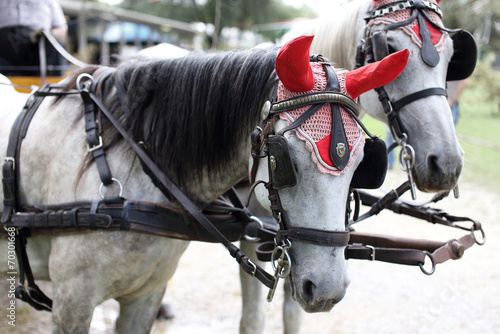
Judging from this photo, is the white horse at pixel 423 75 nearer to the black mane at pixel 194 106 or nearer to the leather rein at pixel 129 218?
the leather rein at pixel 129 218

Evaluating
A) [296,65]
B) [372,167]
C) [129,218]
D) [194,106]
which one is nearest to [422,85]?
[372,167]

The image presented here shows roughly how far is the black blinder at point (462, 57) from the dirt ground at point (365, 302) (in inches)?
31.8

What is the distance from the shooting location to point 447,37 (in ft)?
6.66

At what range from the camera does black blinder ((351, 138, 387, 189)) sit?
4.63 feet

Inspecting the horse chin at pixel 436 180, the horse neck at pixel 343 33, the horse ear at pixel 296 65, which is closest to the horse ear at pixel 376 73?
the horse ear at pixel 296 65

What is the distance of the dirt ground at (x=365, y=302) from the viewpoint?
3.29 metres

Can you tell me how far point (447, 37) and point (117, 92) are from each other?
4.89ft

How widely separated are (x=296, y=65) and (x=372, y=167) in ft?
1.37

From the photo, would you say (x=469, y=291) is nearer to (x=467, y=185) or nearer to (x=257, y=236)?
(x=257, y=236)

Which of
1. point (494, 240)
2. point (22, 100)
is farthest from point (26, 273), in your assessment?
point (494, 240)

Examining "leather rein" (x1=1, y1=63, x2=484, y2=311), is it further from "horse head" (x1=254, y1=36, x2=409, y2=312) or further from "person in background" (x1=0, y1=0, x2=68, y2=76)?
"person in background" (x1=0, y1=0, x2=68, y2=76)

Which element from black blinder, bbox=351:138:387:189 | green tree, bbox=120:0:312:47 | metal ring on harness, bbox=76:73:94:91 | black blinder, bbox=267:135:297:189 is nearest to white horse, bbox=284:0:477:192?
black blinder, bbox=351:138:387:189

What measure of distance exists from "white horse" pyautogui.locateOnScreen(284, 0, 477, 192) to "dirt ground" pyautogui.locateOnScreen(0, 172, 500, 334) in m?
0.84

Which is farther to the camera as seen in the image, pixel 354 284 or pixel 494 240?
pixel 494 240
